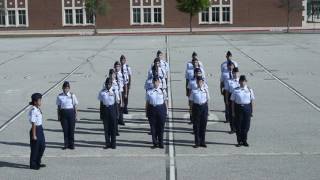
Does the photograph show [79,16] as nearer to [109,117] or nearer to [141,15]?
[141,15]

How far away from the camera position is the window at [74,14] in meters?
75.8

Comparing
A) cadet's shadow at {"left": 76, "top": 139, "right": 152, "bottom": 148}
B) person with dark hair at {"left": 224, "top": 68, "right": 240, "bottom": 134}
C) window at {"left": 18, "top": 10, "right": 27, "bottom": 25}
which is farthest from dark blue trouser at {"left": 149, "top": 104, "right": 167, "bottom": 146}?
window at {"left": 18, "top": 10, "right": 27, "bottom": 25}

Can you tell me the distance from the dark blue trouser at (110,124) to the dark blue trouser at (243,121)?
2627mm

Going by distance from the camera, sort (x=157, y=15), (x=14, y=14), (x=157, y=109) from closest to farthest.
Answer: (x=157, y=109)
(x=157, y=15)
(x=14, y=14)

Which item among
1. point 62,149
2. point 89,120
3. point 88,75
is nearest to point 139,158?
point 62,149

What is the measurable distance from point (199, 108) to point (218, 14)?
62760 mm

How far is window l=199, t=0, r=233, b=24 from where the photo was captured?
75125 millimetres

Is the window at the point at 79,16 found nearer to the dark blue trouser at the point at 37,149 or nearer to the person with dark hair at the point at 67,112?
the person with dark hair at the point at 67,112

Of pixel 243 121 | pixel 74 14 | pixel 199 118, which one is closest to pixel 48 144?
pixel 199 118

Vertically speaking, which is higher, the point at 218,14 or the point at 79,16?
the point at 218,14

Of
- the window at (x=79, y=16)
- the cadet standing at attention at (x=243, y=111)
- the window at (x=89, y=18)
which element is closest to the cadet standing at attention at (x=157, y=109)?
the cadet standing at attention at (x=243, y=111)

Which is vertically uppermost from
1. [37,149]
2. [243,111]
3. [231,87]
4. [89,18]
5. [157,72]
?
[89,18]

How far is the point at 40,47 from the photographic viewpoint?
152 feet

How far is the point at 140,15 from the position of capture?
7544 cm
